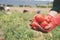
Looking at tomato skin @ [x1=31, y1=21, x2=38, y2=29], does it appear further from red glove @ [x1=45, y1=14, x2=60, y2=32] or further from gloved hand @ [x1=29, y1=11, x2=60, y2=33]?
red glove @ [x1=45, y1=14, x2=60, y2=32]

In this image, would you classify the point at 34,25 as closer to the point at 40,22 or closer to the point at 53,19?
the point at 40,22

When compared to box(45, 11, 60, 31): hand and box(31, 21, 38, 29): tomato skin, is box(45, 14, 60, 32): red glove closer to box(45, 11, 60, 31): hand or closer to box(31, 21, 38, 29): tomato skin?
box(45, 11, 60, 31): hand

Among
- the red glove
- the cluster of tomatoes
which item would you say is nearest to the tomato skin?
the cluster of tomatoes

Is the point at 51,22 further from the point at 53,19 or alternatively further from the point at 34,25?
the point at 34,25

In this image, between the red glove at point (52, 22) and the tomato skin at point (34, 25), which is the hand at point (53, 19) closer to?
the red glove at point (52, 22)

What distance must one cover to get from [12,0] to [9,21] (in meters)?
1.31

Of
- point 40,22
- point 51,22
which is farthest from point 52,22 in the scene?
point 40,22

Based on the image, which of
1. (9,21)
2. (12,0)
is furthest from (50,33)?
(12,0)

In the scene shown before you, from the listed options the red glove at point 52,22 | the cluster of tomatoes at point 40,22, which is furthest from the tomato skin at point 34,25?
the red glove at point 52,22

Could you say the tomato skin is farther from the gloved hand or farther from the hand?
the hand

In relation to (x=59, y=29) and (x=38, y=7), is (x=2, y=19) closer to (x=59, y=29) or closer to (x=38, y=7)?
(x=59, y=29)

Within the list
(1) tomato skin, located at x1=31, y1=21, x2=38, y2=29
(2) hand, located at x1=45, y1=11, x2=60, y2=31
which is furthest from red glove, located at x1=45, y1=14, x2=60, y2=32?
(1) tomato skin, located at x1=31, y1=21, x2=38, y2=29

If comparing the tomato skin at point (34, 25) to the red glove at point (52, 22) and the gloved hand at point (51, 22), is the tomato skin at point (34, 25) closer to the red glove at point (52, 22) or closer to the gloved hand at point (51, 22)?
the gloved hand at point (51, 22)

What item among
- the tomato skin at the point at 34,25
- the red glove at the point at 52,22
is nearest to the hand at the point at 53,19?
the red glove at the point at 52,22
